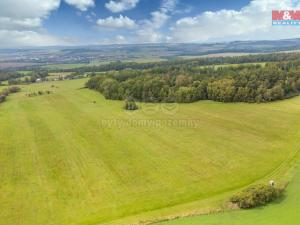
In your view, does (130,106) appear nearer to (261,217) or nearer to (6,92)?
(6,92)

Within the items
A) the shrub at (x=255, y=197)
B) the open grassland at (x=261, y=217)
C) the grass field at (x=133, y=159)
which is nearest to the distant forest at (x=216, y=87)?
the grass field at (x=133, y=159)

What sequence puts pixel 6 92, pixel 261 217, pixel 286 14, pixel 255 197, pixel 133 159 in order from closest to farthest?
pixel 261 217 → pixel 255 197 → pixel 133 159 → pixel 286 14 → pixel 6 92

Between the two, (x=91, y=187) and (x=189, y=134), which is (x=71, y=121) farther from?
(x=91, y=187)

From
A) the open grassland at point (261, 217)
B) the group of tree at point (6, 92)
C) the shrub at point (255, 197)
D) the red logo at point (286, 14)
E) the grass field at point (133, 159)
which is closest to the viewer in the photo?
the open grassland at point (261, 217)

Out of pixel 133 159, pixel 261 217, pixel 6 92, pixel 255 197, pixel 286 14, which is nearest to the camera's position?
pixel 261 217

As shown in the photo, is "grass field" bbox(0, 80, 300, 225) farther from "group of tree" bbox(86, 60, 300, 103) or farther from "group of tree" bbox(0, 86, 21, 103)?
"group of tree" bbox(0, 86, 21, 103)

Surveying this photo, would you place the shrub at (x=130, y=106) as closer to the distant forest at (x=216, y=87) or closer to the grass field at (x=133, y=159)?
the grass field at (x=133, y=159)

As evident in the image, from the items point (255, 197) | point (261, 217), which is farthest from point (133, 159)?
point (261, 217)
